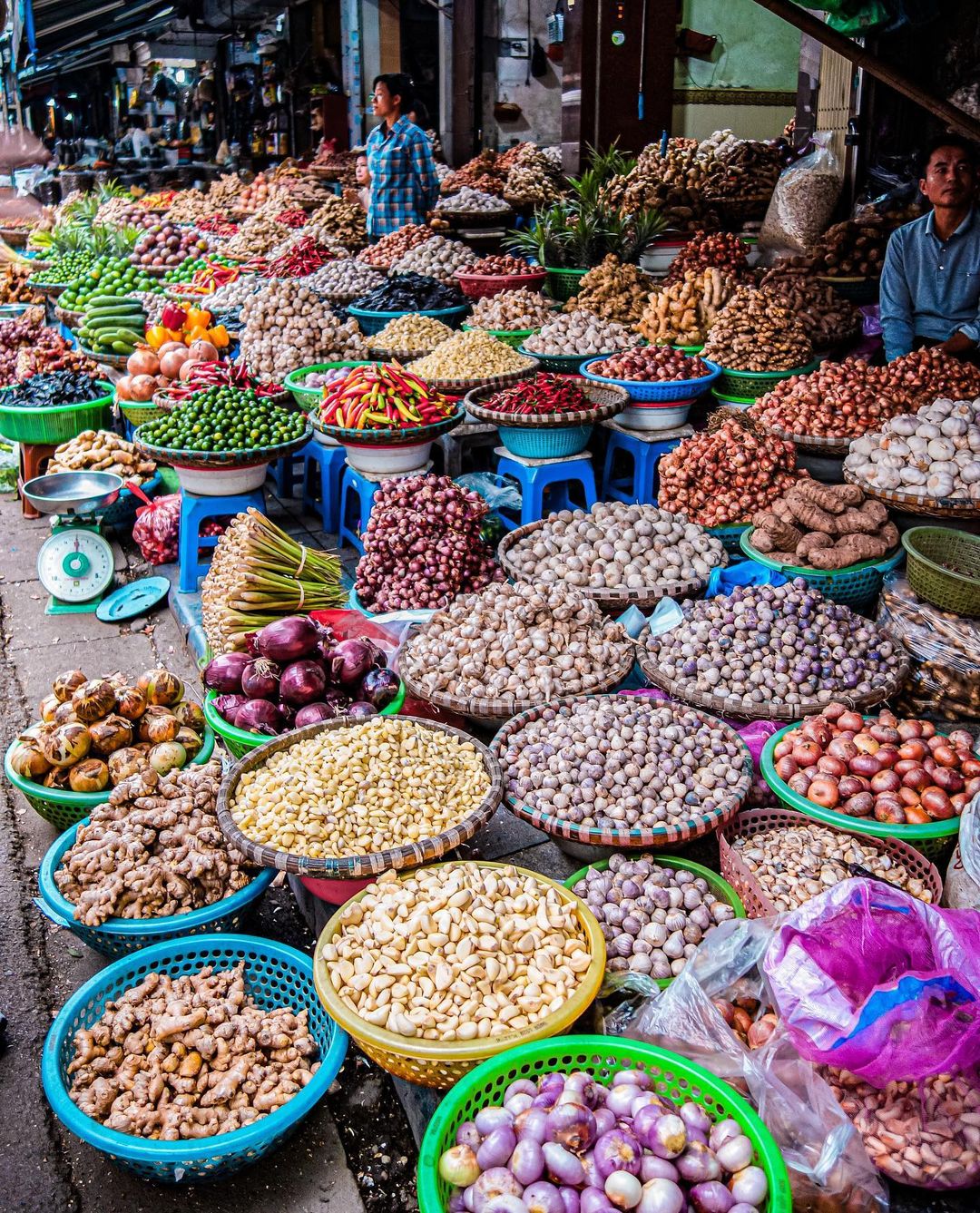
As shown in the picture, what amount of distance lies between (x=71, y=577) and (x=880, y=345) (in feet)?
15.4

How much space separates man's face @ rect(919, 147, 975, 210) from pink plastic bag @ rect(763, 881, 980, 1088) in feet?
12.3

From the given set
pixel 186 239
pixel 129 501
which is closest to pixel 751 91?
pixel 186 239

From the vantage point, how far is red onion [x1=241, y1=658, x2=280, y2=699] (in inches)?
120

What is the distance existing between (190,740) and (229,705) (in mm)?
228

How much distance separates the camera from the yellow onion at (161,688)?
130 inches

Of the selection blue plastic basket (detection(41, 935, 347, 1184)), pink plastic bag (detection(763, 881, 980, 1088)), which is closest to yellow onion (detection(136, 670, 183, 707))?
blue plastic basket (detection(41, 935, 347, 1184))

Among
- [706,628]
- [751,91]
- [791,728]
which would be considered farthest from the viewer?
[751,91]

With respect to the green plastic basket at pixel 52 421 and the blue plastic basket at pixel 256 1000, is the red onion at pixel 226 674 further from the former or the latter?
the green plastic basket at pixel 52 421

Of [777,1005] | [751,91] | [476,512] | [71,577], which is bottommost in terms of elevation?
[71,577]

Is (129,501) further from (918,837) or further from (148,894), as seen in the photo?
(918,837)

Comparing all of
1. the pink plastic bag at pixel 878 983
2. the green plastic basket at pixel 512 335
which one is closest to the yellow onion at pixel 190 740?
the pink plastic bag at pixel 878 983

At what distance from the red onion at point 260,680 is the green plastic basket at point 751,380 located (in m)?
3.05

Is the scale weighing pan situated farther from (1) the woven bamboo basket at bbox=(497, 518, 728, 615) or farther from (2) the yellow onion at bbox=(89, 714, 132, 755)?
(1) the woven bamboo basket at bbox=(497, 518, 728, 615)

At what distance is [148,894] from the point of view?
245cm
